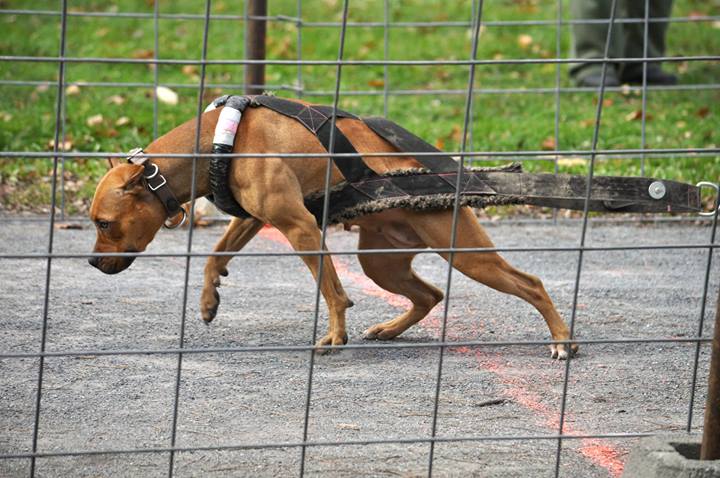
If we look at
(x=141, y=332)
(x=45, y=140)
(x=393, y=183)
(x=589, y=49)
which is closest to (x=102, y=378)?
(x=141, y=332)

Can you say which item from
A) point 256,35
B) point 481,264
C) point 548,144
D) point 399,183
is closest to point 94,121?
point 256,35

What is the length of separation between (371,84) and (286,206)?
213 inches

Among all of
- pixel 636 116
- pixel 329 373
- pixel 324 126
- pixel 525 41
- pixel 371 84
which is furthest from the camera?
pixel 525 41

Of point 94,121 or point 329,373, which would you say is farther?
point 94,121

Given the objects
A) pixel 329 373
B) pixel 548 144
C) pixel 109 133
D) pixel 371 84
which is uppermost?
pixel 371 84

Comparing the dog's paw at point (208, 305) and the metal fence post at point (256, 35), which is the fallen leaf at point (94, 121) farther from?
the dog's paw at point (208, 305)

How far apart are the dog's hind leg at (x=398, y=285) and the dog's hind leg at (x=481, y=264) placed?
0.30 metres

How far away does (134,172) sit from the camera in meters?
4.64

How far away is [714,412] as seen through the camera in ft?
9.44

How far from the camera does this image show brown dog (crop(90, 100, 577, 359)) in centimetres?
471

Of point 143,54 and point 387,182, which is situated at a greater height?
point 143,54

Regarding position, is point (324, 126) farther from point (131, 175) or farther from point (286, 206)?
point (131, 175)

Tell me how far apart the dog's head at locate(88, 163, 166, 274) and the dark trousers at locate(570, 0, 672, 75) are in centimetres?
606

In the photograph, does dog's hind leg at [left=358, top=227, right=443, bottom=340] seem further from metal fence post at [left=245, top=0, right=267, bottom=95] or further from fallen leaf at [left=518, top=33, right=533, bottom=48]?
fallen leaf at [left=518, top=33, right=533, bottom=48]
